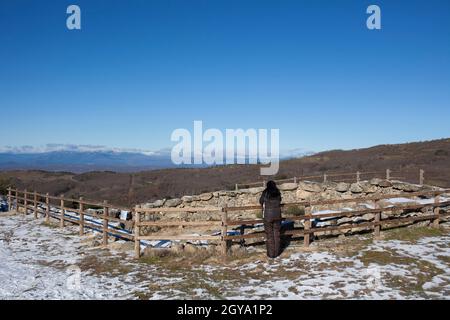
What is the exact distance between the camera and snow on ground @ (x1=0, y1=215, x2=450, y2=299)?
8242 mm

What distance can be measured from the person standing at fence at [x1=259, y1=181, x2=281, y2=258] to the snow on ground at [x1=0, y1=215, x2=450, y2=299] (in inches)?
16.7

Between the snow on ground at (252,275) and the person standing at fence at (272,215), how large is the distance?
1.39 ft

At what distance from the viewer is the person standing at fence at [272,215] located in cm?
1062

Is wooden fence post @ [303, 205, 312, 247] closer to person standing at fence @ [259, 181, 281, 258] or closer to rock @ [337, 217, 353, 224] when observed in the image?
person standing at fence @ [259, 181, 281, 258]

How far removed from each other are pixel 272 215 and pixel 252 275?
189cm

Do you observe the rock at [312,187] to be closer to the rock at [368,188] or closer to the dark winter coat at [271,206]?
the rock at [368,188]

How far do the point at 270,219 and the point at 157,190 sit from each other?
1327 inches

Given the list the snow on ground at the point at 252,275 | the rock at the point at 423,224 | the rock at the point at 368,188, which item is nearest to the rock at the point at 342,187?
the rock at the point at 368,188

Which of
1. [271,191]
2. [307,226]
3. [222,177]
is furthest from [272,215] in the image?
[222,177]

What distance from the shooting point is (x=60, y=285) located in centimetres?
928

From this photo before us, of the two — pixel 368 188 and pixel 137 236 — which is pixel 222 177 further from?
pixel 137 236

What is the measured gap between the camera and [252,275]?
31.3 feet
